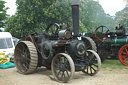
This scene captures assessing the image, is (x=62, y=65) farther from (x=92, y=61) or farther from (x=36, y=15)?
(x=36, y=15)

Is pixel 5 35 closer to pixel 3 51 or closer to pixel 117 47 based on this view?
pixel 3 51

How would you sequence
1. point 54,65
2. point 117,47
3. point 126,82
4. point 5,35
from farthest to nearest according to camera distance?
point 5,35, point 117,47, point 54,65, point 126,82

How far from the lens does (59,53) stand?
5.94m

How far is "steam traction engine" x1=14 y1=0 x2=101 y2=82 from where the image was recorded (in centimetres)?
606

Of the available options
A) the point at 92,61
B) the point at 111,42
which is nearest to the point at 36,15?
the point at 111,42

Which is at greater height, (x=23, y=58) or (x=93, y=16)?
(x=93, y=16)

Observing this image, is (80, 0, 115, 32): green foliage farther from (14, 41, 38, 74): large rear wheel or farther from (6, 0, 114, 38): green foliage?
(14, 41, 38, 74): large rear wheel

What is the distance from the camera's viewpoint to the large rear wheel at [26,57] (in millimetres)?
6732

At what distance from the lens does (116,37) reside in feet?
32.4

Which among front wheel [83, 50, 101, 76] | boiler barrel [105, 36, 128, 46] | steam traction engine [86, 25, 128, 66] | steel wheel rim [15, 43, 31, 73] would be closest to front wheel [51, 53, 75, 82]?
front wheel [83, 50, 101, 76]

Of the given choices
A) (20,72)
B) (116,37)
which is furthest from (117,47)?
(20,72)

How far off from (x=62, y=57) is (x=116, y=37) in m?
4.73

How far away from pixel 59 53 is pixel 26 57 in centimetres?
161

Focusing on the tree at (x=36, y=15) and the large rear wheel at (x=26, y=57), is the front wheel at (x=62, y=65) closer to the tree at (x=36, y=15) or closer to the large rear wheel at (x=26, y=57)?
the large rear wheel at (x=26, y=57)
